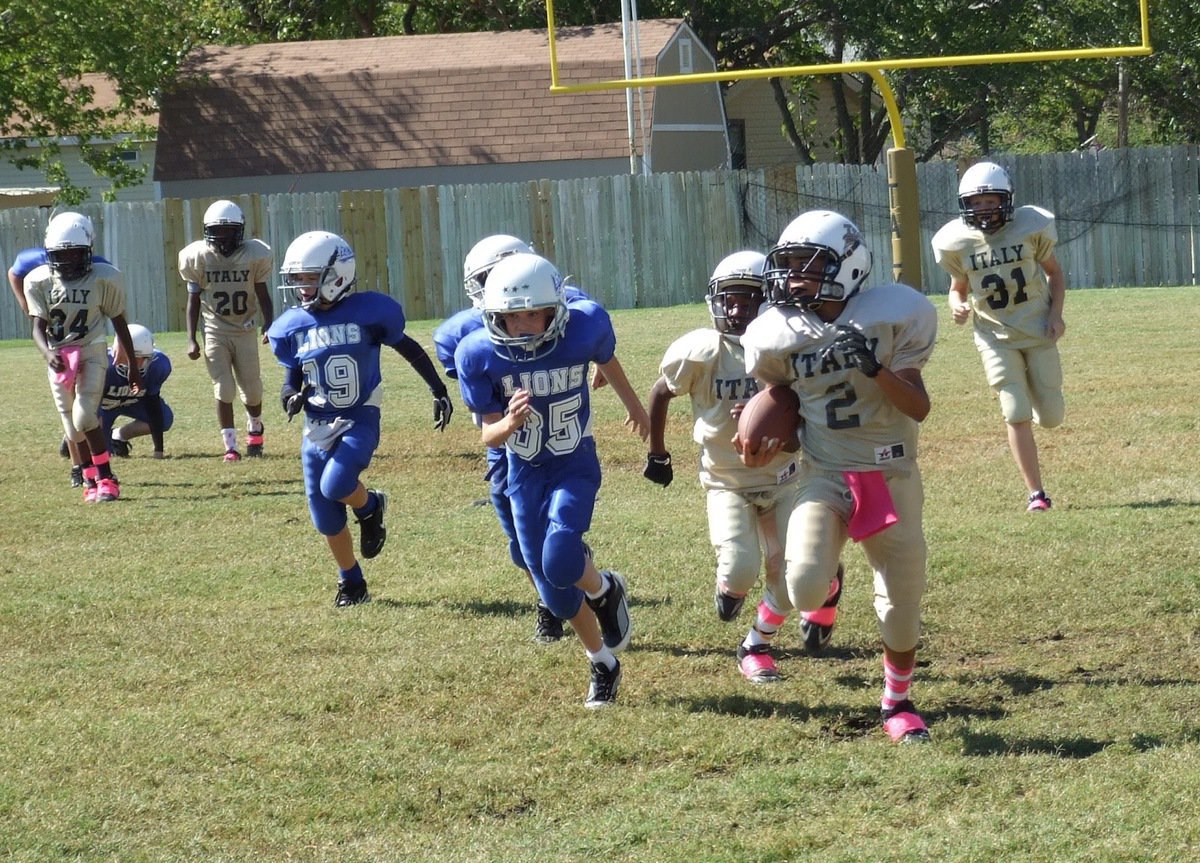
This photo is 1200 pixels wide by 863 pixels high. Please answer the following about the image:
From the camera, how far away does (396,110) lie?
3109cm

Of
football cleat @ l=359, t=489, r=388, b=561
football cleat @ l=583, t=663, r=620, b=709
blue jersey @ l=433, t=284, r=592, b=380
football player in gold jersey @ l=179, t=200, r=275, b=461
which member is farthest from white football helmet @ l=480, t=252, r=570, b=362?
football player in gold jersey @ l=179, t=200, r=275, b=461

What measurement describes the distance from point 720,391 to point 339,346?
7.71ft

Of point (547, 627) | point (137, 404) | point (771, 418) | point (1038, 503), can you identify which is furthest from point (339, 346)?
point (137, 404)

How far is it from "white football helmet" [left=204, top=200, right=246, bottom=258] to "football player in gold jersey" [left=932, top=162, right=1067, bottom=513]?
5856mm

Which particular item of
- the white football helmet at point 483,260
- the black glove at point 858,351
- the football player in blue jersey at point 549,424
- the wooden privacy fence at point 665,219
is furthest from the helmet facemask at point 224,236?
the wooden privacy fence at point 665,219

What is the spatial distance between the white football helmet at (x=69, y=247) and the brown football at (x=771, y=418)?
277 inches

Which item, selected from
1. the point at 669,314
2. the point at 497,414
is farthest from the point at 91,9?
the point at 497,414

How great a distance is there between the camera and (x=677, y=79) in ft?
41.3

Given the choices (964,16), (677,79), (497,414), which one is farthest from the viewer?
(964,16)

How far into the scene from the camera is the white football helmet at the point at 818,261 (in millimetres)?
5188

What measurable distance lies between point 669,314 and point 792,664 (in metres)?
17.1

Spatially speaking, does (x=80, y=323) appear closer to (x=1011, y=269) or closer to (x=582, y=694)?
(x=1011, y=269)

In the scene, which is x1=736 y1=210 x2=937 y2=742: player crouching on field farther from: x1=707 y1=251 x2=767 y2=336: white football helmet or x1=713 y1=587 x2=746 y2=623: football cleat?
x1=713 y1=587 x2=746 y2=623: football cleat

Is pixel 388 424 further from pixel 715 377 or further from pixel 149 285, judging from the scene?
pixel 149 285
